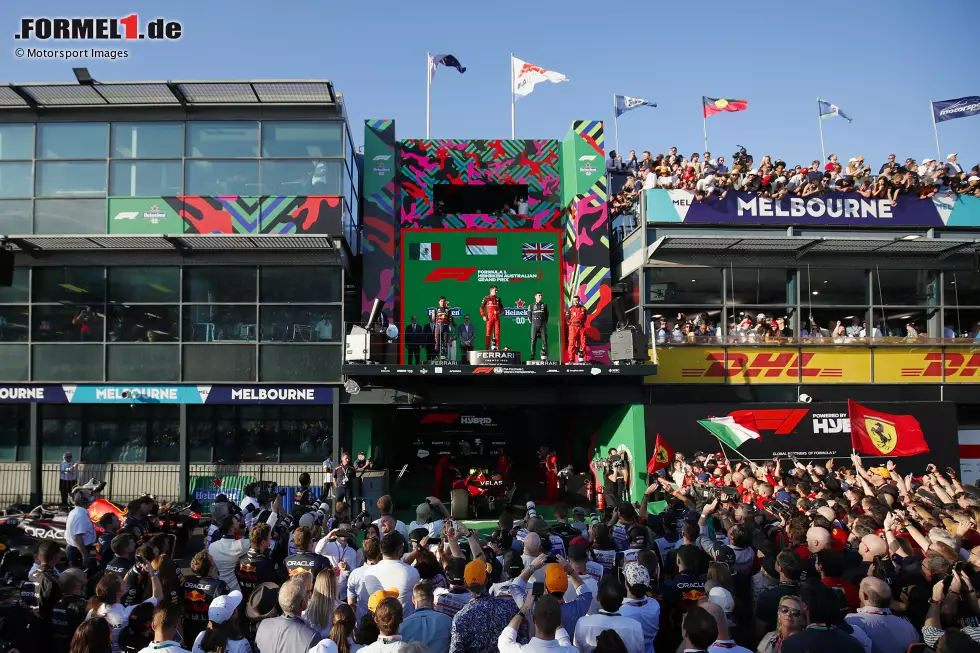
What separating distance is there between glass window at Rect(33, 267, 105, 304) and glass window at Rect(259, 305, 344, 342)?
4.52m

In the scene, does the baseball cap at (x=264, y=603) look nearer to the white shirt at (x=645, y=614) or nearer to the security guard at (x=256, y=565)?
the security guard at (x=256, y=565)

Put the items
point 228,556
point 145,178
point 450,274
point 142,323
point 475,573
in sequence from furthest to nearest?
1. point 450,274
2. point 142,323
3. point 145,178
4. point 228,556
5. point 475,573

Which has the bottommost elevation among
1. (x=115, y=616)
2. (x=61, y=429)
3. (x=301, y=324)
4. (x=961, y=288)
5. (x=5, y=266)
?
(x=115, y=616)

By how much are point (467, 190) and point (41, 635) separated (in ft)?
66.9

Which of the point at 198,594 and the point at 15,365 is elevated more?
the point at 15,365

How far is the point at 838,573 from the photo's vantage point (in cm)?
620

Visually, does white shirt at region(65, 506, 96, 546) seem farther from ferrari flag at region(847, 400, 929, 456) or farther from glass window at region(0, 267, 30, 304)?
ferrari flag at region(847, 400, 929, 456)

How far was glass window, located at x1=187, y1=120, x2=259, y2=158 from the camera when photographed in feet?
64.2

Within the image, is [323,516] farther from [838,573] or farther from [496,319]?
[496,319]

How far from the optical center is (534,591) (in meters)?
5.33

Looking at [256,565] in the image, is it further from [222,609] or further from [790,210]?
[790,210]

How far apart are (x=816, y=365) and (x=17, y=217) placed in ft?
71.9

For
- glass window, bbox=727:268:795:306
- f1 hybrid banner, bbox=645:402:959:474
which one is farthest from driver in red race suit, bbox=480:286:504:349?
glass window, bbox=727:268:795:306

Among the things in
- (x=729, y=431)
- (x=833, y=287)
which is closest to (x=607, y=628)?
(x=729, y=431)
